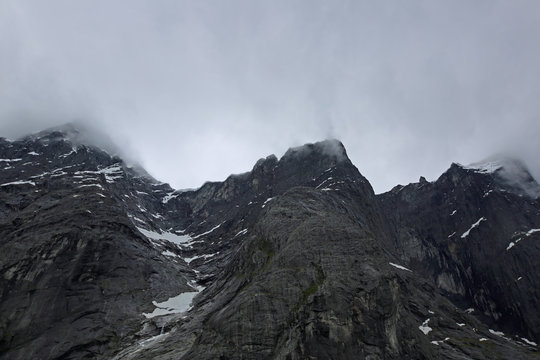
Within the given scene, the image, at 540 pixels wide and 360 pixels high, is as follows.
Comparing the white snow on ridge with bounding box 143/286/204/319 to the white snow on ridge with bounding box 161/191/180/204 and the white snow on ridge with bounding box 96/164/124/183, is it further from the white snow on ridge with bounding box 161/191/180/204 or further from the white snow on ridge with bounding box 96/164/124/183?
the white snow on ridge with bounding box 161/191/180/204

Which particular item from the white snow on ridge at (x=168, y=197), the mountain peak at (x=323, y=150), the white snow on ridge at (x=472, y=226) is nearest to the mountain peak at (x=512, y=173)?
the white snow on ridge at (x=472, y=226)

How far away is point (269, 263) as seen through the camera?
65312 mm

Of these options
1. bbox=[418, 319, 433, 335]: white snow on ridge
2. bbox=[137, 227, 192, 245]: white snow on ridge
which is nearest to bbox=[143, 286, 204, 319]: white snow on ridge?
bbox=[418, 319, 433, 335]: white snow on ridge

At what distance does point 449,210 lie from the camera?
155 m

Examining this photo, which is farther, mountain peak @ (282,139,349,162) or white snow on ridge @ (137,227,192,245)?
mountain peak @ (282,139,349,162)

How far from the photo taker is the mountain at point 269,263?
176 ft

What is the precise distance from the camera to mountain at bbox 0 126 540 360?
2108 inches

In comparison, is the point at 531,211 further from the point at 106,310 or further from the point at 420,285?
the point at 106,310

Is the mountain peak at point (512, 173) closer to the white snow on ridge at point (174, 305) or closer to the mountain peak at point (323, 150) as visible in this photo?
the mountain peak at point (323, 150)

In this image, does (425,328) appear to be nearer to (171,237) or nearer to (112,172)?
(171,237)

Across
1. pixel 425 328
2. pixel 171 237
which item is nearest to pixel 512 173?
pixel 425 328

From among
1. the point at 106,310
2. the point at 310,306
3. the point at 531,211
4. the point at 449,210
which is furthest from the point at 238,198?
the point at 310,306

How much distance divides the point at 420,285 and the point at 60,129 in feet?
506

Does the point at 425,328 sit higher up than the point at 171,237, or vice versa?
the point at 171,237
